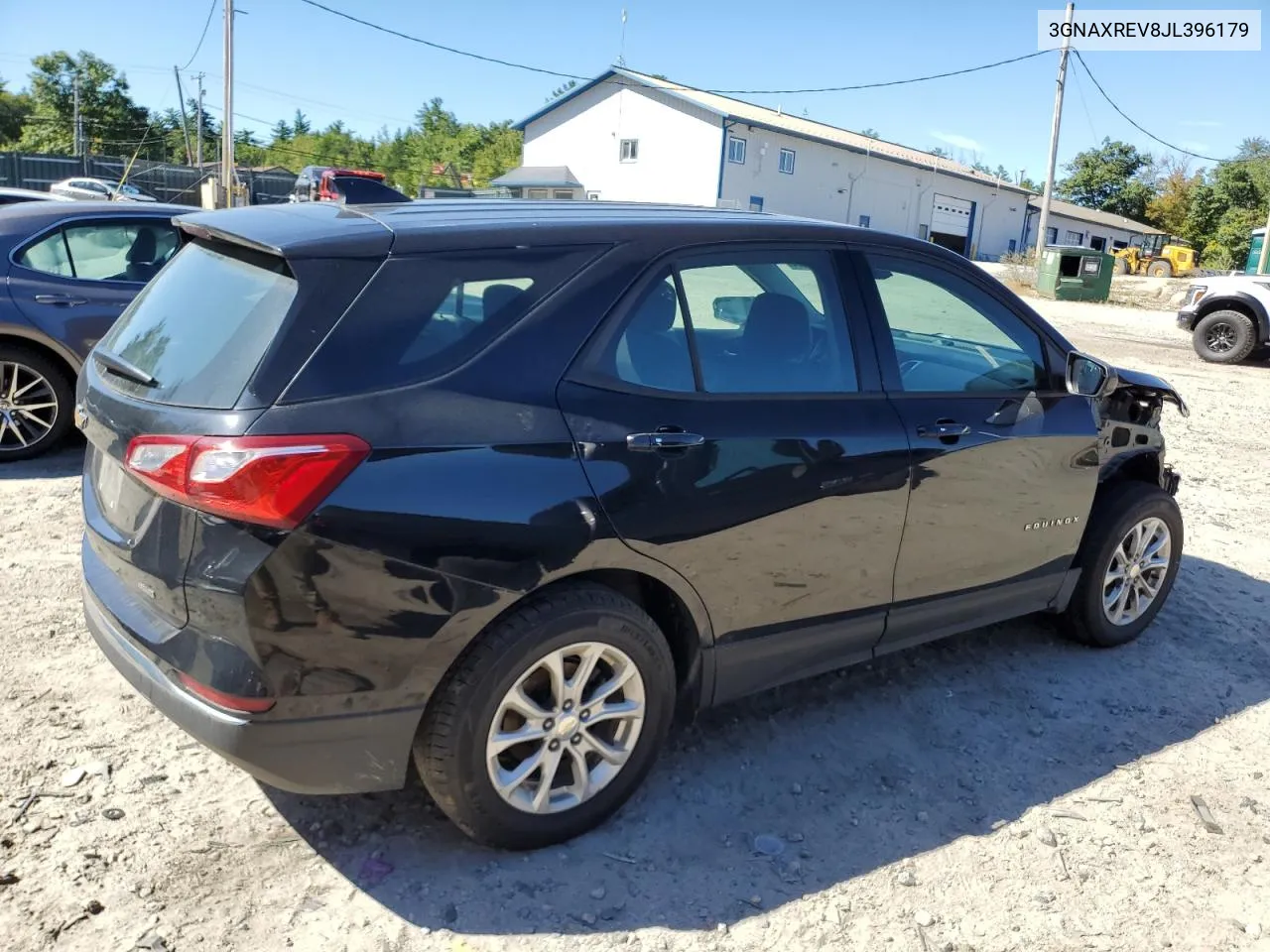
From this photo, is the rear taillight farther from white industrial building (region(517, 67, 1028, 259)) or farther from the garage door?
the garage door

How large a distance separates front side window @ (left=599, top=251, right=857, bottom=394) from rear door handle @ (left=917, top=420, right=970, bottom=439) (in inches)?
12.5

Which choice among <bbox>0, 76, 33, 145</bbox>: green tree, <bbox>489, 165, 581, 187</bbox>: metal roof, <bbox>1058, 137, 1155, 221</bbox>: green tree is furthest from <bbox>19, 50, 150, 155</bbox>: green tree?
<bbox>1058, 137, 1155, 221</bbox>: green tree

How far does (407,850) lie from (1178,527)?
372 centimetres

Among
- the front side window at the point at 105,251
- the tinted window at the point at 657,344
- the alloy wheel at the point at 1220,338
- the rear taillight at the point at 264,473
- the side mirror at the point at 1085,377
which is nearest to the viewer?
the rear taillight at the point at 264,473

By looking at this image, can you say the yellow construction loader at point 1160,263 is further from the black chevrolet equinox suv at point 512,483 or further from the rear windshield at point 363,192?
the rear windshield at point 363,192

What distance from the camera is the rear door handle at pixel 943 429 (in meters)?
3.45

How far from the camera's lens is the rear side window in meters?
2.43

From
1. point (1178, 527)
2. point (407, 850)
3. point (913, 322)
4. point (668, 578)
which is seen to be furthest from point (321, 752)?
point (1178, 527)

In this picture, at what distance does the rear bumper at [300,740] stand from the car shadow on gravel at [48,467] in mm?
4076

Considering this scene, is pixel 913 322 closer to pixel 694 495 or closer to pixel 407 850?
pixel 694 495

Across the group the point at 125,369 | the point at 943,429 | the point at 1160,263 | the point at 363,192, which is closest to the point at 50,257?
the point at 363,192

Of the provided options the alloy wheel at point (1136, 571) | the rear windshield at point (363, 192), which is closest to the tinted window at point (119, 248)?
the rear windshield at point (363, 192)

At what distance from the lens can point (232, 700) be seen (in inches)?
93.6

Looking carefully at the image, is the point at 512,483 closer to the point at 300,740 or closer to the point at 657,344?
the point at 657,344
